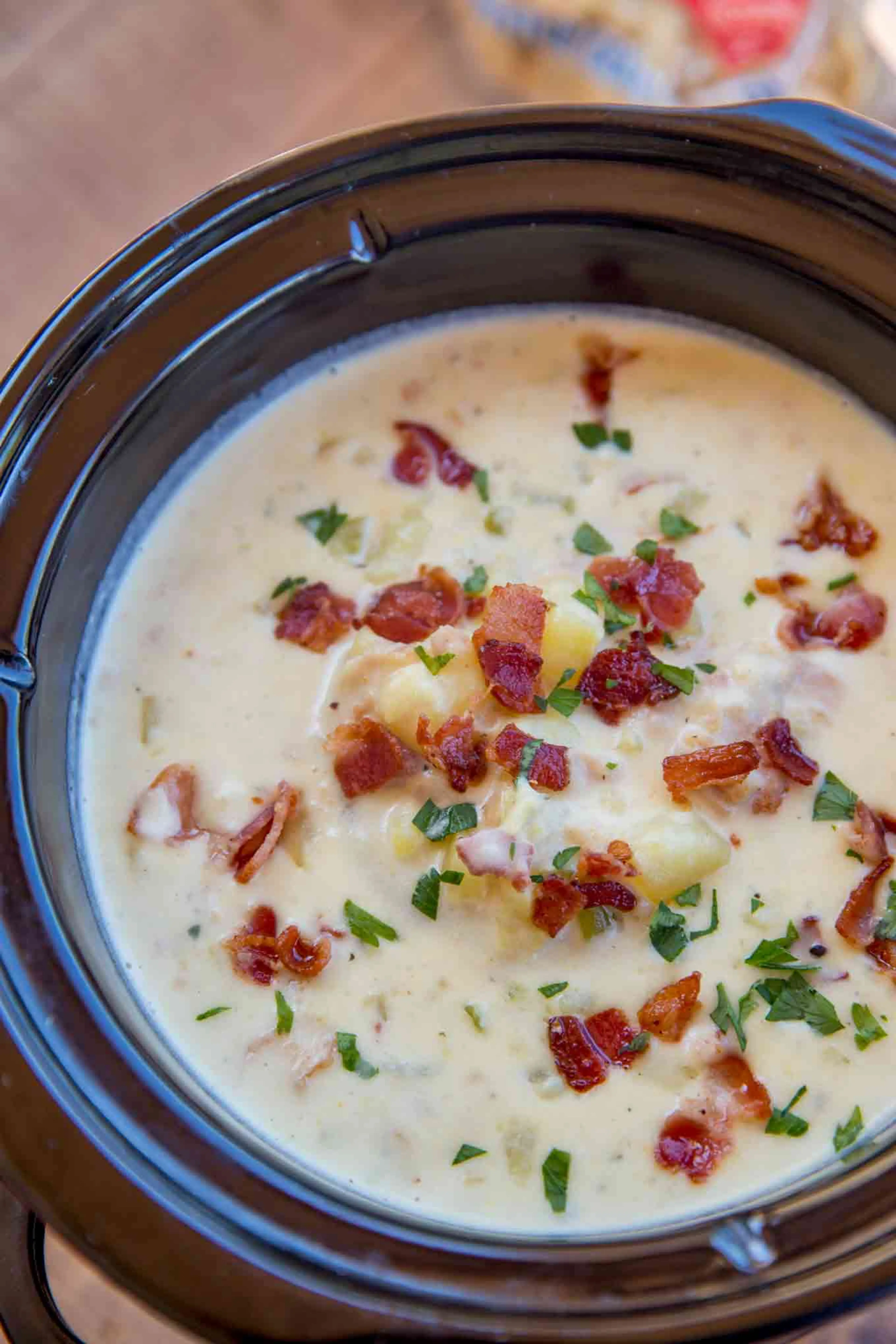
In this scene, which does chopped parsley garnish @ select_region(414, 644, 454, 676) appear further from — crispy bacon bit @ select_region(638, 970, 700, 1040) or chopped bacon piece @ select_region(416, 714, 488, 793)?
crispy bacon bit @ select_region(638, 970, 700, 1040)

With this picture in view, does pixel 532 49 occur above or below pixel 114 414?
above

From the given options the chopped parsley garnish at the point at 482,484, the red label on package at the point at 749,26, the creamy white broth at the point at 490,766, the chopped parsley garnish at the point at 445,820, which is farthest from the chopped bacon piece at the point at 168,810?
the red label on package at the point at 749,26

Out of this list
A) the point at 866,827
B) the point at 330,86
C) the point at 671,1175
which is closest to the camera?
the point at 671,1175

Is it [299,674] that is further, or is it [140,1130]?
[299,674]

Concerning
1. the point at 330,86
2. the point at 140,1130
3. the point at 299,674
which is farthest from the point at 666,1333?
the point at 330,86

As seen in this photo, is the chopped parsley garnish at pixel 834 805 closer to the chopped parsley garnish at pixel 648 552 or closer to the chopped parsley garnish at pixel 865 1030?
the chopped parsley garnish at pixel 865 1030

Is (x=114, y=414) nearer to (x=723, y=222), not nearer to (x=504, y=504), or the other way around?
(x=504, y=504)

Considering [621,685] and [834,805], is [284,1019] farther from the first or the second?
[834,805]

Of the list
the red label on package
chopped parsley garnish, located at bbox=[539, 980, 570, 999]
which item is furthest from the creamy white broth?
the red label on package
